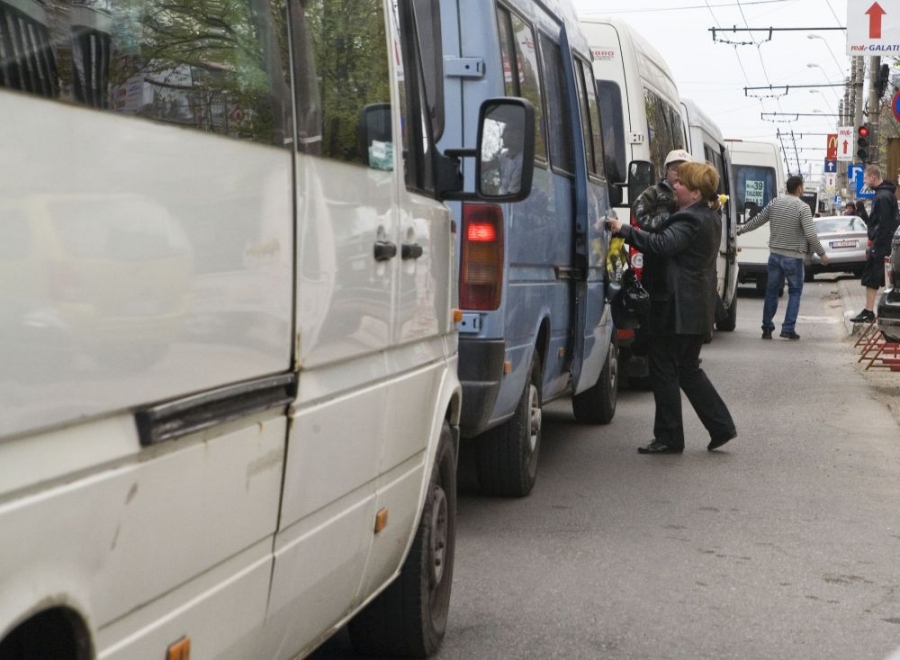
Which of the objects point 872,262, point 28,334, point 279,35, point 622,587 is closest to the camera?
point 28,334

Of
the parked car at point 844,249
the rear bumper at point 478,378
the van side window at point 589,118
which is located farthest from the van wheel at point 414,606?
the parked car at point 844,249

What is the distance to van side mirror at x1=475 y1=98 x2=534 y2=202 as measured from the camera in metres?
5.37

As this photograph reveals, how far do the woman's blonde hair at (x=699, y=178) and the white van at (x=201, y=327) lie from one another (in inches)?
216

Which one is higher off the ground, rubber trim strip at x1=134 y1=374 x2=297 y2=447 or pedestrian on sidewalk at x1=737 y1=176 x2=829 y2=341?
rubber trim strip at x1=134 y1=374 x2=297 y2=447

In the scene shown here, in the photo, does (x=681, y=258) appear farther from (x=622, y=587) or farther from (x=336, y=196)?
(x=336, y=196)

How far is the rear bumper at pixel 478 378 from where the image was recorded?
23.3 feet

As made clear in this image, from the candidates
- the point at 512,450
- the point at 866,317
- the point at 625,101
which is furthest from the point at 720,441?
the point at 866,317

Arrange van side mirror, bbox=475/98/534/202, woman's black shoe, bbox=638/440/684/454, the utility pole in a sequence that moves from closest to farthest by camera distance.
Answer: van side mirror, bbox=475/98/534/202 < woman's black shoe, bbox=638/440/684/454 < the utility pole

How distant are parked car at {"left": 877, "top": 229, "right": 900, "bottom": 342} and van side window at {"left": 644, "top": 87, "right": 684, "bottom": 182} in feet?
7.04

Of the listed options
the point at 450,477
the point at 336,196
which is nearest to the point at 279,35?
the point at 336,196

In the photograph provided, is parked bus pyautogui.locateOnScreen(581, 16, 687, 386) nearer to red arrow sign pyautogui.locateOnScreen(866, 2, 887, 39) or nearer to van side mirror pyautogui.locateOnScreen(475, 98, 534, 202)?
van side mirror pyautogui.locateOnScreen(475, 98, 534, 202)

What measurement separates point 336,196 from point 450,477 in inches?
71.1

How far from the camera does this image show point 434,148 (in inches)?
207

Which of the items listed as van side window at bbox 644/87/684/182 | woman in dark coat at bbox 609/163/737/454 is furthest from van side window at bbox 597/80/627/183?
woman in dark coat at bbox 609/163/737/454
